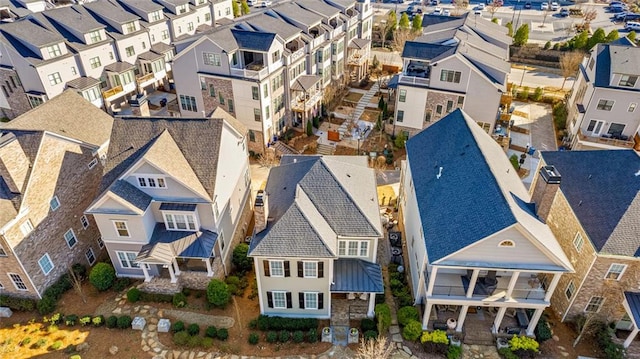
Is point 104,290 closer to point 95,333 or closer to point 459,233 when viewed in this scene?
point 95,333

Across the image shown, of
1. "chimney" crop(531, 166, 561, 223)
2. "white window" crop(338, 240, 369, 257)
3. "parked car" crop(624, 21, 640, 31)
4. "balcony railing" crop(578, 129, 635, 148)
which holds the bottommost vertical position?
"balcony railing" crop(578, 129, 635, 148)

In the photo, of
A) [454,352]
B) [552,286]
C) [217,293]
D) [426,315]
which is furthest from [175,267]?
[552,286]

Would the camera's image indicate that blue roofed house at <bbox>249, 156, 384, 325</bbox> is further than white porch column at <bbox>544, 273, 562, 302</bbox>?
Yes

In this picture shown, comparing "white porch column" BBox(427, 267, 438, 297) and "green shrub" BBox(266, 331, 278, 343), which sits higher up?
"white porch column" BBox(427, 267, 438, 297)

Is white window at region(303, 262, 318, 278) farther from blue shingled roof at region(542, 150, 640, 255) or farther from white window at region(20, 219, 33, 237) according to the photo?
white window at region(20, 219, 33, 237)

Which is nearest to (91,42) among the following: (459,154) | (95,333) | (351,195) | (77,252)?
(77,252)

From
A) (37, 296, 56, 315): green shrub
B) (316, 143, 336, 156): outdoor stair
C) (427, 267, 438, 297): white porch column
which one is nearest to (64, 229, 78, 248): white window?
(37, 296, 56, 315): green shrub

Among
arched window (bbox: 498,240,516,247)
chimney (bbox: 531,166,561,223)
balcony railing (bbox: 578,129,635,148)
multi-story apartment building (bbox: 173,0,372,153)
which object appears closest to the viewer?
arched window (bbox: 498,240,516,247)
